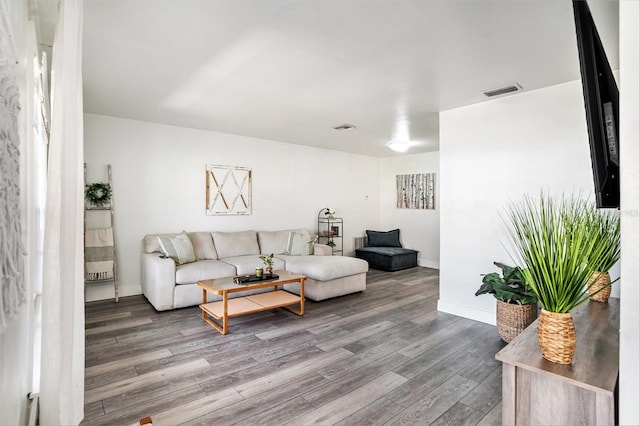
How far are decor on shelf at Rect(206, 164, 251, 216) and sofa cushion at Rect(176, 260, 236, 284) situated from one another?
1118 millimetres

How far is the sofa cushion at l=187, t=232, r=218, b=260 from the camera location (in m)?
4.66

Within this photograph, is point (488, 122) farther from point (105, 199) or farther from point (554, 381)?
point (105, 199)

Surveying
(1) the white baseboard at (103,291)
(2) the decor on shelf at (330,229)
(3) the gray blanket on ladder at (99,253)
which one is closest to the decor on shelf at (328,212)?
(2) the decor on shelf at (330,229)

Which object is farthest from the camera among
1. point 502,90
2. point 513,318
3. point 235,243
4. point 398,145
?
point 398,145

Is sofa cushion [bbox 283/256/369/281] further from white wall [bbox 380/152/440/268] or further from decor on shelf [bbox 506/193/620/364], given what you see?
decor on shelf [bbox 506/193/620/364]

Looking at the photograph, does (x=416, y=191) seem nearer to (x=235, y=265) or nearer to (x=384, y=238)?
(x=384, y=238)

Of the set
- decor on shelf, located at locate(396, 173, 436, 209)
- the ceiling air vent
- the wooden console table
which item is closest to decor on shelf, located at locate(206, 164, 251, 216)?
decor on shelf, located at locate(396, 173, 436, 209)

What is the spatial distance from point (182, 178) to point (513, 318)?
447 centimetres

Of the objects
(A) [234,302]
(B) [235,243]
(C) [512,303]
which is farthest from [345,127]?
(C) [512,303]

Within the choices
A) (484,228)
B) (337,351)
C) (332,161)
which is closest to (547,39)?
(484,228)

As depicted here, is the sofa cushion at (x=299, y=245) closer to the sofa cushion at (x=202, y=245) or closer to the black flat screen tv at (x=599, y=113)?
the sofa cushion at (x=202, y=245)

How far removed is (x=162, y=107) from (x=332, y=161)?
143 inches

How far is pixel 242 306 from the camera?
349 centimetres

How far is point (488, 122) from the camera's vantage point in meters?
3.52
